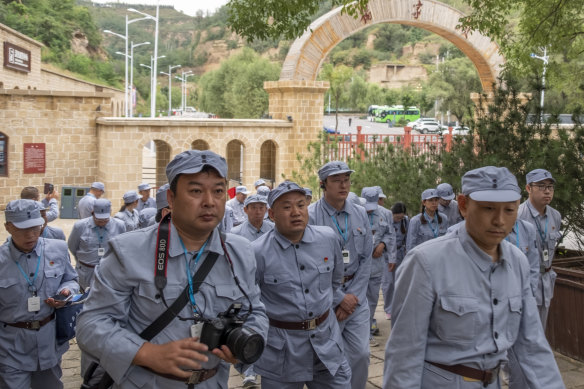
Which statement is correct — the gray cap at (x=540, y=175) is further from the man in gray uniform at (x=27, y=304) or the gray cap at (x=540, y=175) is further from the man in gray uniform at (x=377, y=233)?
the man in gray uniform at (x=27, y=304)

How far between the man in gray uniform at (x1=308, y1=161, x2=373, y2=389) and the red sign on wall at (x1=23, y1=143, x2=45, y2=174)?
1790cm

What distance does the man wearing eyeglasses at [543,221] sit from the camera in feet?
22.2

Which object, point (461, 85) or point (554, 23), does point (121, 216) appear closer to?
point (554, 23)

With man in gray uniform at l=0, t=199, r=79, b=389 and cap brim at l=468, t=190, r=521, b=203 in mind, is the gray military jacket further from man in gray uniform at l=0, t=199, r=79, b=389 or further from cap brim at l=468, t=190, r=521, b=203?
man in gray uniform at l=0, t=199, r=79, b=389

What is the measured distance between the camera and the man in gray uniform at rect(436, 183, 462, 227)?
9.47 meters

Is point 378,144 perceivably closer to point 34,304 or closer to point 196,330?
point 34,304

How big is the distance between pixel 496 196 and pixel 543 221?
4073 millimetres

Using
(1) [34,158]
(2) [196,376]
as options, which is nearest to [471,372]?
(2) [196,376]

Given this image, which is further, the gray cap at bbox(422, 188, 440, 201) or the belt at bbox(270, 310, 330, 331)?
the gray cap at bbox(422, 188, 440, 201)

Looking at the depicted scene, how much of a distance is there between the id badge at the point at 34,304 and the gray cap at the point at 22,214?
1.83ft

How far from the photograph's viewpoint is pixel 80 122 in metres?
22.8

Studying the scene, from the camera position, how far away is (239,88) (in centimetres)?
5209

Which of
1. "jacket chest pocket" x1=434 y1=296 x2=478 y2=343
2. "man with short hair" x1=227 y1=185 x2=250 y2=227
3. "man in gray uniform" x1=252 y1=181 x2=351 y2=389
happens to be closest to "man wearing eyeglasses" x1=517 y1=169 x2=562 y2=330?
"man in gray uniform" x1=252 y1=181 x2=351 y2=389

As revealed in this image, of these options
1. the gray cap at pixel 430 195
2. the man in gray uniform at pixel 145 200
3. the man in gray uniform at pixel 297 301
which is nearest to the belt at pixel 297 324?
the man in gray uniform at pixel 297 301
